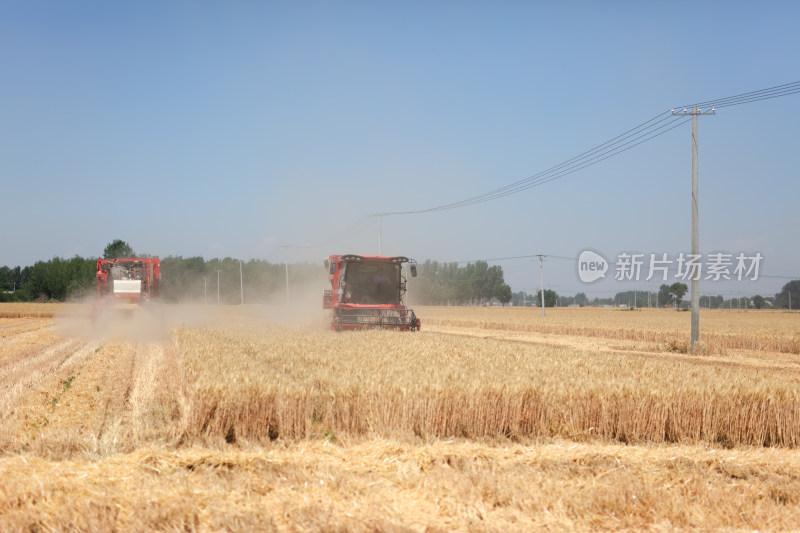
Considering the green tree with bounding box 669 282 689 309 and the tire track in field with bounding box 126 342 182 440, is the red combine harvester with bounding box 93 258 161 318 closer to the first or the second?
the tire track in field with bounding box 126 342 182 440

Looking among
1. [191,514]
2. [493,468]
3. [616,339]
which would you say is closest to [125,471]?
[191,514]

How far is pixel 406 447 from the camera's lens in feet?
21.4

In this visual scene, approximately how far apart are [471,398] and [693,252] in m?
15.7

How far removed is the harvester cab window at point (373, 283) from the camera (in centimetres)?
2155

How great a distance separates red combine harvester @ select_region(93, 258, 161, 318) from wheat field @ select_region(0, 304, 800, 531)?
50.0ft

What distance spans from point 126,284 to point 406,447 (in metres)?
22.0

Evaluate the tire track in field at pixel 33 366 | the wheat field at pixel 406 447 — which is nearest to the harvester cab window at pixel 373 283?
the tire track in field at pixel 33 366

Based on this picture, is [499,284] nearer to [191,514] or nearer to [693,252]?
[693,252]

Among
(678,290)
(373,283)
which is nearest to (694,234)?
(373,283)

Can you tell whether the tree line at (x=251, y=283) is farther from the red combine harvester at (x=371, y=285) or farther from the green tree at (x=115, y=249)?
the red combine harvester at (x=371, y=285)

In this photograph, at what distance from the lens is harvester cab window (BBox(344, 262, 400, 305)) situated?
21.5 metres

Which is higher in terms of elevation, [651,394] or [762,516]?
[651,394]

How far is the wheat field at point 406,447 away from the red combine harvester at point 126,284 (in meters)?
15.2

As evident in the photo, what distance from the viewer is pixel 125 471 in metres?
5.68
